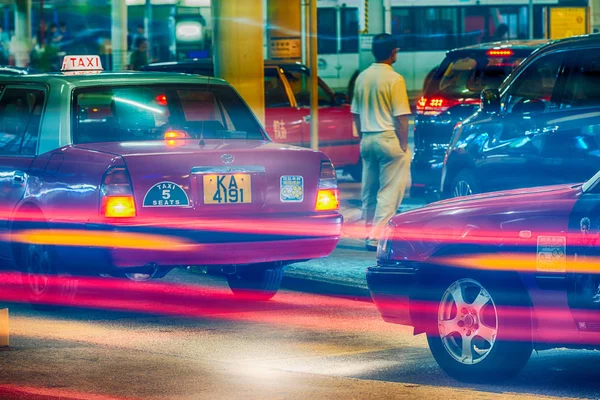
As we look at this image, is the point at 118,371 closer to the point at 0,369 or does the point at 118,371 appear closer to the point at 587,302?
the point at 0,369

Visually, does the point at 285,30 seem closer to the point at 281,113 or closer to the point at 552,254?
the point at 281,113

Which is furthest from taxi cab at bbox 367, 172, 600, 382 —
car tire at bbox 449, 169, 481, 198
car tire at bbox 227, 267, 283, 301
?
car tire at bbox 449, 169, 481, 198

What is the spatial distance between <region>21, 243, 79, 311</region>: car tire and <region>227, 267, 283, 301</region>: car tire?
49.8 inches

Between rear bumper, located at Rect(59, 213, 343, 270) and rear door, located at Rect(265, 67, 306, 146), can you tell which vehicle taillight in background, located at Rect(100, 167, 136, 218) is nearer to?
rear bumper, located at Rect(59, 213, 343, 270)

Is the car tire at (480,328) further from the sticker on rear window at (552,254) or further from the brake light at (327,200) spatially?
the brake light at (327,200)

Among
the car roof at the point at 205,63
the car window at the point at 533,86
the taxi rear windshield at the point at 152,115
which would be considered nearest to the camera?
the taxi rear windshield at the point at 152,115

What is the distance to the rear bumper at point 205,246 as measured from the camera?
27.8 ft

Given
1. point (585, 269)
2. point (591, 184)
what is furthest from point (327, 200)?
point (585, 269)

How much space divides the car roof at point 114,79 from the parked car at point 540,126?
94.3 inches

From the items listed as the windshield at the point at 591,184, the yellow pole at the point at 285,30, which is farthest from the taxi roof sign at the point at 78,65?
the yellow pole at the point at 285,30

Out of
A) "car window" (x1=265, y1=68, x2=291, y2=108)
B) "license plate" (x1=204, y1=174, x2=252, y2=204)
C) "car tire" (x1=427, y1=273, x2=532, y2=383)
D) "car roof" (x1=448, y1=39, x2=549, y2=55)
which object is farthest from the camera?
"car window" (x1=265, y1=68, x2=291, y2=108)

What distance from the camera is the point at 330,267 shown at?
10836 millimetres

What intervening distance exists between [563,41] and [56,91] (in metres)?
3.84

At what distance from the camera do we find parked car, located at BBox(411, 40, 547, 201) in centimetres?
1505
